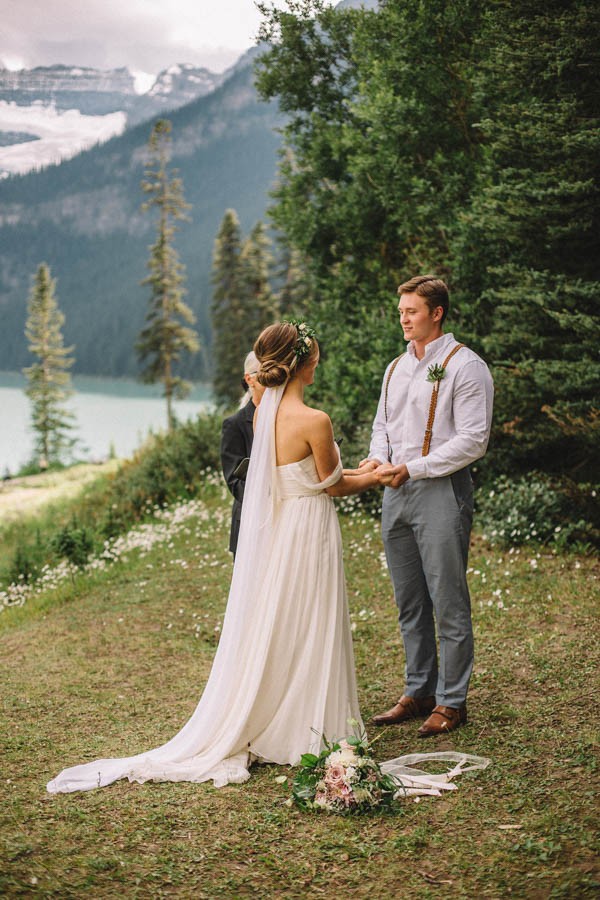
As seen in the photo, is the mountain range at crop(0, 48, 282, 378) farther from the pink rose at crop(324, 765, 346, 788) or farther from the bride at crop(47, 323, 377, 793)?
the pink rose at crop(324, 765, 346, 788)

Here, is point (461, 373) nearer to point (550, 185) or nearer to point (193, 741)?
point (193, 741)

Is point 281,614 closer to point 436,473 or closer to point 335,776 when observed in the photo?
point 335,776

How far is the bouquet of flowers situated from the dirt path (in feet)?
62.8

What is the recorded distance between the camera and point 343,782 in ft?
12.3

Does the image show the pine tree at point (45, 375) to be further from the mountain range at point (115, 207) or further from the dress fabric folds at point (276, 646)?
the dress fabric folds at point (276, 646)

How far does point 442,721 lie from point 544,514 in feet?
15.3

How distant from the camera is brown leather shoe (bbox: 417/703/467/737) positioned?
15.2 ft

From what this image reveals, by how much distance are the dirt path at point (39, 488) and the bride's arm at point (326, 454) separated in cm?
1870

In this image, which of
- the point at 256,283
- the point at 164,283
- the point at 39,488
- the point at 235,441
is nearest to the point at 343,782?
the point at 235,441

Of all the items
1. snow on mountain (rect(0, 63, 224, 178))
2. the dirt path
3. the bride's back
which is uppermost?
snow on mountain (rect(0, 63, 224, 178))

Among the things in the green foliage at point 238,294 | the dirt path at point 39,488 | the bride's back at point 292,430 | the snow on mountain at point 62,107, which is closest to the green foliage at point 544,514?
the bride's back at point 292,430

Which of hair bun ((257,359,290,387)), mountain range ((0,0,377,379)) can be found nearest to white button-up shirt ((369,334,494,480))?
hair bun ((257,359,290,387))

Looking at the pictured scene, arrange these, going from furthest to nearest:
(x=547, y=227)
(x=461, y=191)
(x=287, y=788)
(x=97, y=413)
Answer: (x=97, y=413), (x=461, y=191), (x=547, y=227), (x=287, y=788)

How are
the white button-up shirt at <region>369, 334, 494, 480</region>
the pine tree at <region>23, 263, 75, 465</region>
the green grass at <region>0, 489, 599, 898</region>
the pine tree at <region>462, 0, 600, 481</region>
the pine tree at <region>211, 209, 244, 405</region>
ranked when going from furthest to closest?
the pine tree at <region>23, 263, 75, 465</region> < the pine tree at <region>211, 209, 244, 405</region> < the pine tree at <region>462, 0, 600, 481</region> < the white button-up shirt at <region>369, 334, 494, 480</region> < the green grass at <region>0, 489, 599, 898</region>
